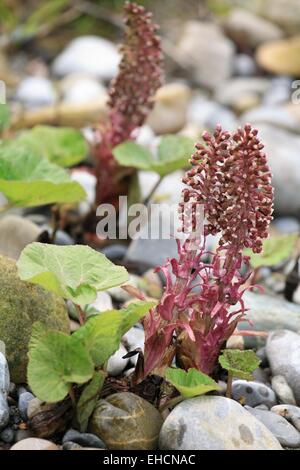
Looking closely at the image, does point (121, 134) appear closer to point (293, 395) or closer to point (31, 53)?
point (293, 395)

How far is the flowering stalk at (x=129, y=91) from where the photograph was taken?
10.8 feet

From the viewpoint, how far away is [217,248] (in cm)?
223

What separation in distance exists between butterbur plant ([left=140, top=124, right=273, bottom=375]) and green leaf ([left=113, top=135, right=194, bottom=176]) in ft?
3.09

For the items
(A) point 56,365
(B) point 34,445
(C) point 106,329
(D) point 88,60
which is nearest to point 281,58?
(D) point 88,60

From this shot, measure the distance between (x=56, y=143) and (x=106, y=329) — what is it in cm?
172

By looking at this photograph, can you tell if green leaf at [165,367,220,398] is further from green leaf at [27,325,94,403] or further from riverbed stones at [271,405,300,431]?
riverbed stones at [271,405,300,431]

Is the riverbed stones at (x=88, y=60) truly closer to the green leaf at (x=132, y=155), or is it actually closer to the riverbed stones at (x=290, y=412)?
the green leaf at (x=132, y=155)

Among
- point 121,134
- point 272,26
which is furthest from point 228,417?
point 272,26

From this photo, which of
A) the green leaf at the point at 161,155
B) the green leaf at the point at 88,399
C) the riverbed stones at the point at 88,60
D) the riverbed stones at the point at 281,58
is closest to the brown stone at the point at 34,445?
the green leaf at the point at 88,399

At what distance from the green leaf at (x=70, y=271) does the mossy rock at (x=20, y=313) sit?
0.23m
